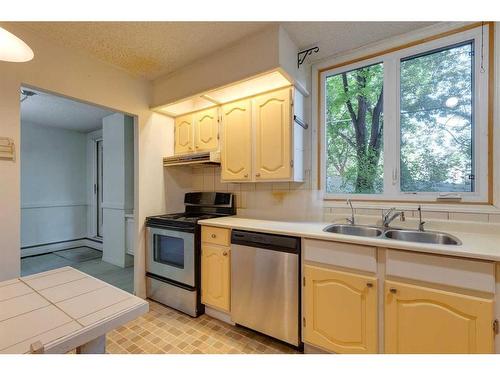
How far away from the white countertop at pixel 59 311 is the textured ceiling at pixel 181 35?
69.2 inches

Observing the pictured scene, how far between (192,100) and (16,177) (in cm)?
151

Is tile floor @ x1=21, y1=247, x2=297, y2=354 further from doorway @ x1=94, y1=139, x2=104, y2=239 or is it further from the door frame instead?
the door frame

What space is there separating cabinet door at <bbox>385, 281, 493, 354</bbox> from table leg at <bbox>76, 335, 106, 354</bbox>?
140 cm

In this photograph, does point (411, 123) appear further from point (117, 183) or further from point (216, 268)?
point (117, 183)

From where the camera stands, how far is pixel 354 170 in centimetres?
210

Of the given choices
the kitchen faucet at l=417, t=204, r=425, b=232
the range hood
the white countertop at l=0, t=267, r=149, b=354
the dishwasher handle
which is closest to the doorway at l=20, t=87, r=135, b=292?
the range hood

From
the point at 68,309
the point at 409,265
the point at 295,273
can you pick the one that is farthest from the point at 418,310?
the point at 68,309

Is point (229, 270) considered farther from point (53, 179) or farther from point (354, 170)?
point (53, 179)

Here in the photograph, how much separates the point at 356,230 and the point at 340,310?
63 cm

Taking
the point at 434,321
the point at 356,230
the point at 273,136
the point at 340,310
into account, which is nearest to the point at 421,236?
the point at 356,230

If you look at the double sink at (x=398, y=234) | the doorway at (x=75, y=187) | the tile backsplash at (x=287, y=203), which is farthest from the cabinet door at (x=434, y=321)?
the doorway at (x=75, y=187)

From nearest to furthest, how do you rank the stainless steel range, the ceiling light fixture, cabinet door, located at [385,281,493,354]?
the ceiling light fixture → cabinet door, located at [385,281,493,354] → the stainless steel range

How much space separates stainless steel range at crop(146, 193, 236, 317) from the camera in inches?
84.1

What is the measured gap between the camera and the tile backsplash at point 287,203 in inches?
78.5
